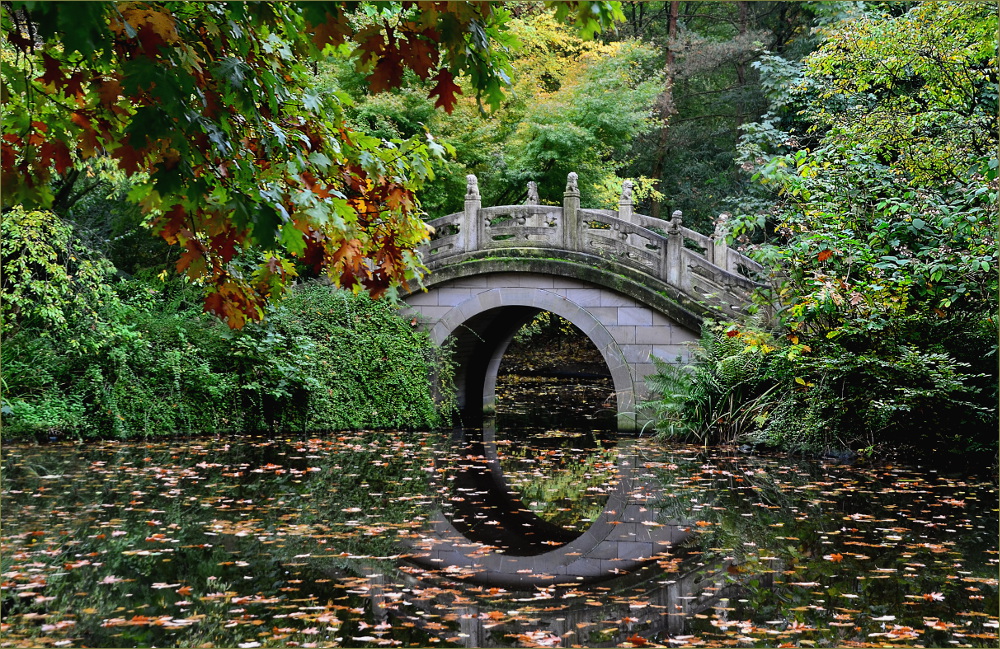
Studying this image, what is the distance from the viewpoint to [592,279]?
47.8ft

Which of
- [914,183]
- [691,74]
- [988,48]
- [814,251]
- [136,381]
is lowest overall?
[136,381]

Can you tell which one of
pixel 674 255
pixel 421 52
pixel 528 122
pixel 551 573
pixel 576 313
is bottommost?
pixel 551 573

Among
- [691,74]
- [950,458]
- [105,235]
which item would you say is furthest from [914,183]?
[691,74]

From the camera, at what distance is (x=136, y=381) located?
13219 millimetres

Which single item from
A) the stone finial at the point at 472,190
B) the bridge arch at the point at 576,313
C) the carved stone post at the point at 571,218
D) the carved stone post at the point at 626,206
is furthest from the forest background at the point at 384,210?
the carved stone post at the point at 571,218

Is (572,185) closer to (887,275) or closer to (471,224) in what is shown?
(471,224)

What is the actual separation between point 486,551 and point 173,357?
754cm

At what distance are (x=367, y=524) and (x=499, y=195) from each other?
39.8 feet

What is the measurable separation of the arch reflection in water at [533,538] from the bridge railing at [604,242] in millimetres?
4346

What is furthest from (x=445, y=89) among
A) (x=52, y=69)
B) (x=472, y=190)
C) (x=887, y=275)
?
(x=472, y=190)

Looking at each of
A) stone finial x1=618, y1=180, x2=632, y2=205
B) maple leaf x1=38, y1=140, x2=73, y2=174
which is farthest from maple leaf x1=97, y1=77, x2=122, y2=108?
stone finial x1=618, y1=180, x2=632, y2=205

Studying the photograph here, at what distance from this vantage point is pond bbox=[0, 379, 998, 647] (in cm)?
→ 523

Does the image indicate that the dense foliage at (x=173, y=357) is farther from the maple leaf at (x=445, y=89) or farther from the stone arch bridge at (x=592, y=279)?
the maple leaf at (x=445, y=89)

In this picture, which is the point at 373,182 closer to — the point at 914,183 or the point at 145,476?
the point at 145,476
